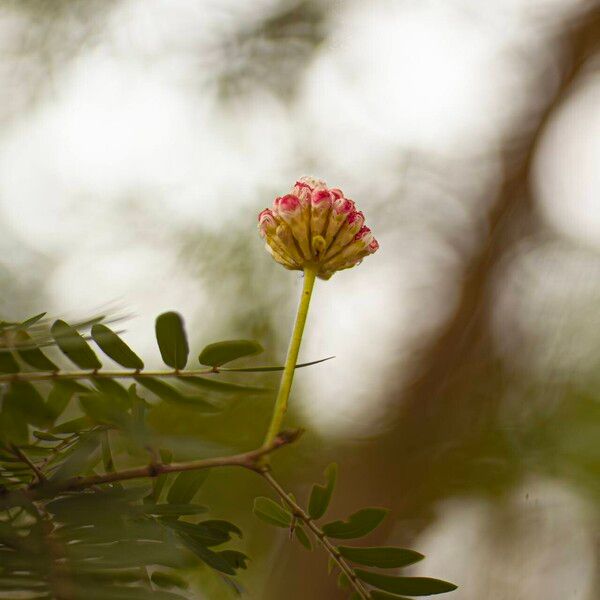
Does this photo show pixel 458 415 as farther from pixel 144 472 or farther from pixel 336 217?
pixel 144 472

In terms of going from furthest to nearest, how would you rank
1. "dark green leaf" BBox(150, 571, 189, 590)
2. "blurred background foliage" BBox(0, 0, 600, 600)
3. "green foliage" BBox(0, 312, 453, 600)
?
"blurred background foliage" BBox(0, 0, 600, 600) < "dark green leaf" BBox(150, 571, 189, 590) < "green foliage" BBox(0, 312, 453, 600)

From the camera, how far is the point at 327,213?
0.36 metres

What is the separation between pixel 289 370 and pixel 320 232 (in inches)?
3.8

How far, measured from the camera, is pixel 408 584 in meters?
0.26

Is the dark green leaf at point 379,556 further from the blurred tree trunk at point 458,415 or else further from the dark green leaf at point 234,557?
the blurred tree trunk at point 458,415

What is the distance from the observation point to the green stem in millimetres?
259

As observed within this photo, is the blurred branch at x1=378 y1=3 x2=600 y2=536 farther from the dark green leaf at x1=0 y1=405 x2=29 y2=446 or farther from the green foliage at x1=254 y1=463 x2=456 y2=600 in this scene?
the dark green leaf at x1=0 y1=405 x2=29 y2=446

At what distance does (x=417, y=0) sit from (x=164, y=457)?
144 cm

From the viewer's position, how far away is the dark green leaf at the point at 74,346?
0.75 ft

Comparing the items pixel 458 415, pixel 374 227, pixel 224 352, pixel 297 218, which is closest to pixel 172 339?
pixel 224 352

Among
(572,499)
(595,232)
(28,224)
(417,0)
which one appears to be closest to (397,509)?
(572,499)

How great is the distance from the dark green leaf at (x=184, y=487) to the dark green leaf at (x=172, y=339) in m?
0.06

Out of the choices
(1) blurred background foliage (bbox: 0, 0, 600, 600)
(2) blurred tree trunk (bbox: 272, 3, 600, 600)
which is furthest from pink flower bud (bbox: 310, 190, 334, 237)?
(2) blurred tree trunk (bbox: 272, 3, 600, 600)

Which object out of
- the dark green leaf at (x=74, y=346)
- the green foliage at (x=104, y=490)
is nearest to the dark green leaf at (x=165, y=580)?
the green foliage at (x=104, y=490)
